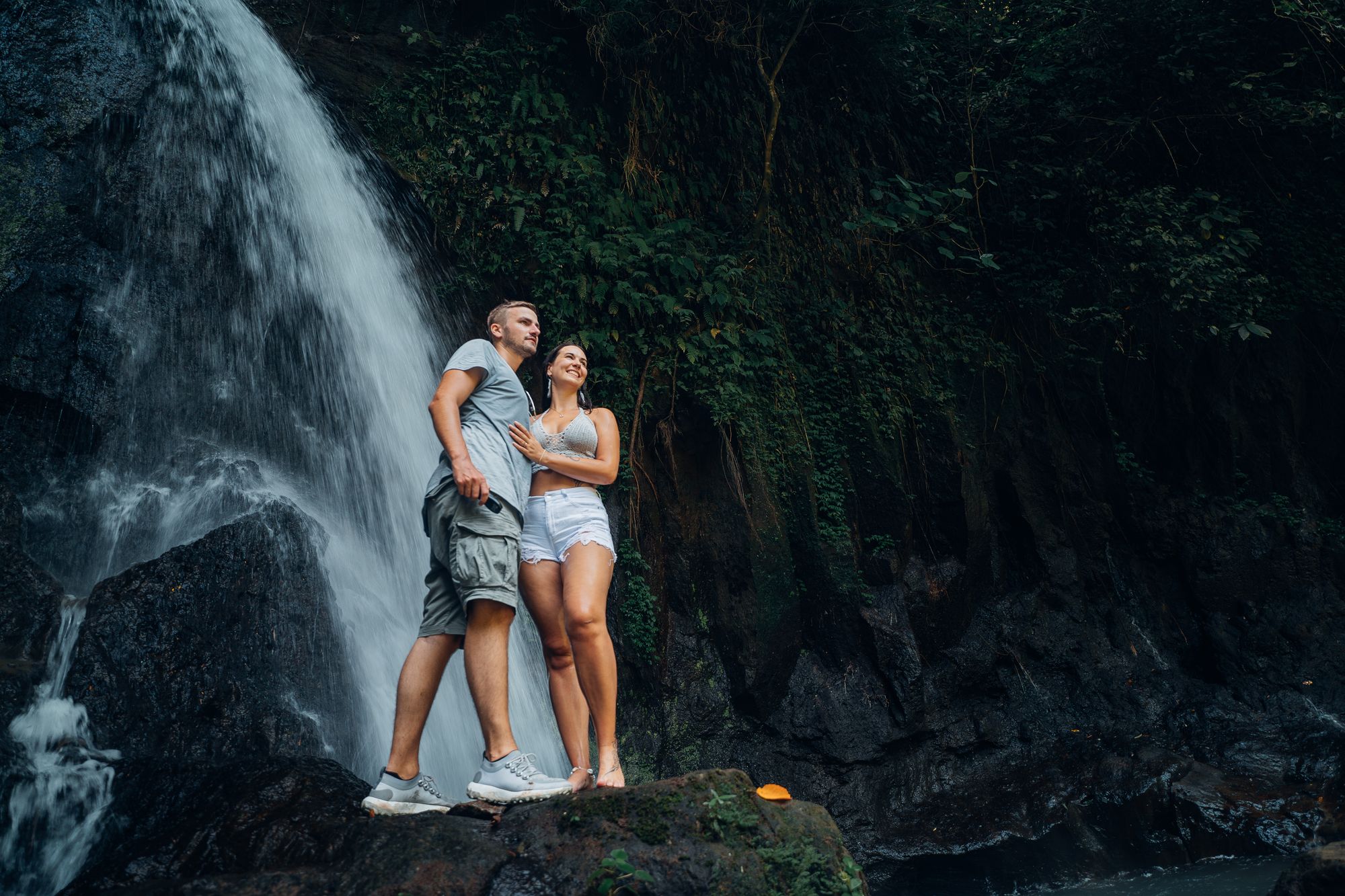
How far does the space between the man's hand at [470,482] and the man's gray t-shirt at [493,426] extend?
0.22 feet

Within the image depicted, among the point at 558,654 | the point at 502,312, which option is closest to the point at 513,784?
the point at 558,654

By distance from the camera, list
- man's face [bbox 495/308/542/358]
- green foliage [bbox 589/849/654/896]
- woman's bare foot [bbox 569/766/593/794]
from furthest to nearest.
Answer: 1. man's face [bbox 495/308/542/358]
2. woman's bare foot [bbox 569/766/593/794]
3. green foliage [bbox 589/849/654/896]

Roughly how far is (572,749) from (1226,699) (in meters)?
7.09

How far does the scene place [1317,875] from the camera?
4051mm

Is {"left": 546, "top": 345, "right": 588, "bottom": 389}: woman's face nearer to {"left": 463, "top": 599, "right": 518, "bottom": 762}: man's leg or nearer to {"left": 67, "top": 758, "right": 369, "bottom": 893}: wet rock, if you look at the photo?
{"left": 463, "top": 599, "right": 518, "bottom": 762}: man's leg

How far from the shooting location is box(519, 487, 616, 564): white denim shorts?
3.69 m

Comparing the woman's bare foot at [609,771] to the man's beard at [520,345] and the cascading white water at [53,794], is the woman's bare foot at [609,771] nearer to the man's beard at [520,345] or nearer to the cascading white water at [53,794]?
the man's beard at [520,345]

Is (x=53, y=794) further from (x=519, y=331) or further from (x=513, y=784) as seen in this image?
(x=519, y=331)

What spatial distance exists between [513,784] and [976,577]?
5.96 m

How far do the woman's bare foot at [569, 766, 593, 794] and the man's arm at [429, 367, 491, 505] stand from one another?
1.08m

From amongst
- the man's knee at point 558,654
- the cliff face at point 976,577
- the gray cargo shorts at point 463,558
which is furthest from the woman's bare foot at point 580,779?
the cliff face at point 976,577

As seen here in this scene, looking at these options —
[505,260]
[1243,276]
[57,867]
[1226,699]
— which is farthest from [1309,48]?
[57,867]

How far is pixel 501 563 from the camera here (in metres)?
3.40

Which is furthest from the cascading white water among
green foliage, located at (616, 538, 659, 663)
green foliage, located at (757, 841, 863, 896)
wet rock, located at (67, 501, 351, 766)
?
green foliage, located at (616, 538, 659, 663)
